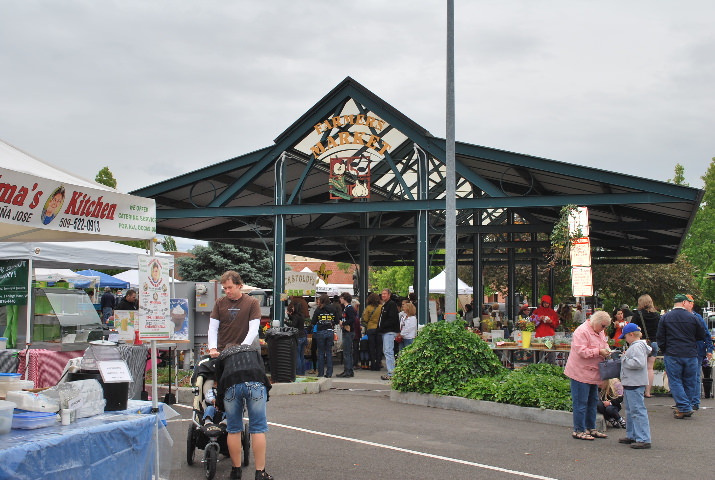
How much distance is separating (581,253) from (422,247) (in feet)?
15.2

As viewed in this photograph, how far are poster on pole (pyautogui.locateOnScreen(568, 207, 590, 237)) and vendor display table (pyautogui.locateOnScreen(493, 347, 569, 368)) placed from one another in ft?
7.34

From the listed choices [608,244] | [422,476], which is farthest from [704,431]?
[608,244]

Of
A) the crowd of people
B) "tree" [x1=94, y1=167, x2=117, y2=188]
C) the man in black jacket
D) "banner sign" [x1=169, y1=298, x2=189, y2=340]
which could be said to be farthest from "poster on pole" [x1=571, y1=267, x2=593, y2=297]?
"tree" [x1=94, y1=167, x2=117, y2=188]

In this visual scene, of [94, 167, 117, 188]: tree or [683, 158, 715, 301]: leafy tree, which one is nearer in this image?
[94, 167, 117, 188]: tree

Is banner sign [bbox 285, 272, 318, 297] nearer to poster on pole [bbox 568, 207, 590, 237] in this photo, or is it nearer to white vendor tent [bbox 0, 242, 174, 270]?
white vendor tent [bbox 0, 242, 174, 270]

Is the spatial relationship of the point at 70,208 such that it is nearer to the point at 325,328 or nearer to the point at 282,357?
the point at 282,357

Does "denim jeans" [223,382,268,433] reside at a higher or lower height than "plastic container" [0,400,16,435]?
lower

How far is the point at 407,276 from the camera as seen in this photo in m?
66.6

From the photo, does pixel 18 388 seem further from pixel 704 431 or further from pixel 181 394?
pixel 704 431

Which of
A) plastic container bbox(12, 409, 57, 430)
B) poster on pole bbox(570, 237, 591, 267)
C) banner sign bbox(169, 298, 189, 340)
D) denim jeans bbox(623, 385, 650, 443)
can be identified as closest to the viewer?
plastic container bbox(12, 409, 57, 430)

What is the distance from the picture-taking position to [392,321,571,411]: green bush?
36.9ft

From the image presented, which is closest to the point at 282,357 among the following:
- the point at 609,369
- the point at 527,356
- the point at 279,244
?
the point at 279,244

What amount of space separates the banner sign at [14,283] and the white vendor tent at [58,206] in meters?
4.49

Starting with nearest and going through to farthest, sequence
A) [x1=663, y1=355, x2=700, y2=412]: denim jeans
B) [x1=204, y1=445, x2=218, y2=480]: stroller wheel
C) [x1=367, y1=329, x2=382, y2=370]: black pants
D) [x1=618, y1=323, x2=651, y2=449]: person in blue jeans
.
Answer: [x1=204, y1=445, x2=218, y2=480]: stroller wheel < [x1=618, y1=323, x2=651, y2=449]: person in blue jeans < [x1=663, y1=355, x2=700, y2=412]: denim jeans < [x1=367, y1=329, x2=382, y2=370]: black pants
